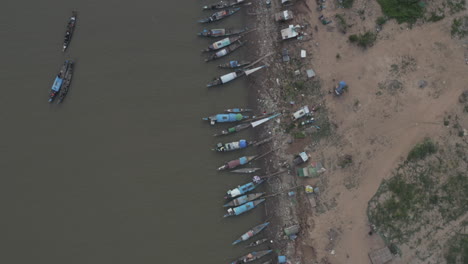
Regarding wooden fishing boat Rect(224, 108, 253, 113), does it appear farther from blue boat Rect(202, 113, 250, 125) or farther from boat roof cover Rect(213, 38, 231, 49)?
boat roof cover Rect(213, 38, 231, 49)

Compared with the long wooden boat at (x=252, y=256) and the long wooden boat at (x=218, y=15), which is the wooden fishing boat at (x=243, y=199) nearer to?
the long wooden boat at (x=252, y=256)

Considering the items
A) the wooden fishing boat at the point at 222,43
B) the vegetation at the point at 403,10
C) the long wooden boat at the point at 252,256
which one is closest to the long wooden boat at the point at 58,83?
the wooden fishing boat at the point at 222,43

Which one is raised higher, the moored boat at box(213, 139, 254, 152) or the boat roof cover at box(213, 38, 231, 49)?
the boat roof cover at box(213, 38, 231, 49)

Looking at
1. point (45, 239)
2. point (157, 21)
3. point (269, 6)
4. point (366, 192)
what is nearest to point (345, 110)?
point (366, 192)

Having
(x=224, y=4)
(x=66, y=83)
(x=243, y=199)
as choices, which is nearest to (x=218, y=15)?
(x=224, y=4)

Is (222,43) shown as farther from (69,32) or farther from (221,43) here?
(69,32)

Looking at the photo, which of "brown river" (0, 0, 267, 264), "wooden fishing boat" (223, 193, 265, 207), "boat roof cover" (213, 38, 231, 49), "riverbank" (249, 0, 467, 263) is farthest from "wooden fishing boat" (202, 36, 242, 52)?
"wooden fishing boat" (223, 193, 265, 207)
